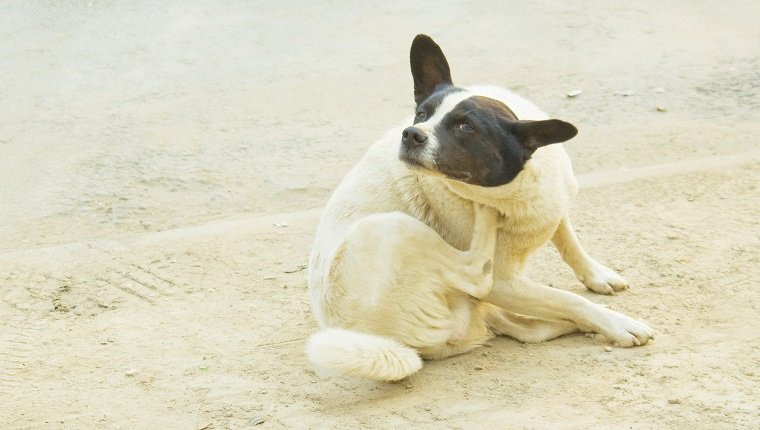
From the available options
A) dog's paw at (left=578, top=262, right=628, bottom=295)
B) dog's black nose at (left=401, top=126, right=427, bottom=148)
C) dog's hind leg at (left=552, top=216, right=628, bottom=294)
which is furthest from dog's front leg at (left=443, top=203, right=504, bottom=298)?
dog's paw at (left=578, top=262, right=628, bottom=295)

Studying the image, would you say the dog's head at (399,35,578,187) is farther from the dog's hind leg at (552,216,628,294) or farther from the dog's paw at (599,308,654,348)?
the dog's hind leg at (552,216,628,294)

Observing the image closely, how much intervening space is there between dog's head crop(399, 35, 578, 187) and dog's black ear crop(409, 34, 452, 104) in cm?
28

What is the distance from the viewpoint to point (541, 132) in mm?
4016

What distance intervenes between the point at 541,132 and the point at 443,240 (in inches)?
27.2

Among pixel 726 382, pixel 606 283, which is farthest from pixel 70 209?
pixel 726 382

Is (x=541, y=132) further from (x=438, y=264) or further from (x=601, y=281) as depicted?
(x=601, y=281)

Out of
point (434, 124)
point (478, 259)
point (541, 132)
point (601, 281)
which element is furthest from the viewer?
point (601, 281)

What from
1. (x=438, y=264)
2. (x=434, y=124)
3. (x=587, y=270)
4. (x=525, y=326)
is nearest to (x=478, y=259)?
(x=438, y=264)

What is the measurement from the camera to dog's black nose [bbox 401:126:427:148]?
4035mm

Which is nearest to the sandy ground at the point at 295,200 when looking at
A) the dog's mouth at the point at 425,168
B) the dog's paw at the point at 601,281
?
the dog's paw at the point at 601,281

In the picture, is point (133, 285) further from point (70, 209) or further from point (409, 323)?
point (409, 323)

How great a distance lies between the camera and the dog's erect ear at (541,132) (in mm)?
3949

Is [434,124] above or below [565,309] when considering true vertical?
above

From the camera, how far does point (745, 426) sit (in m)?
3.58
